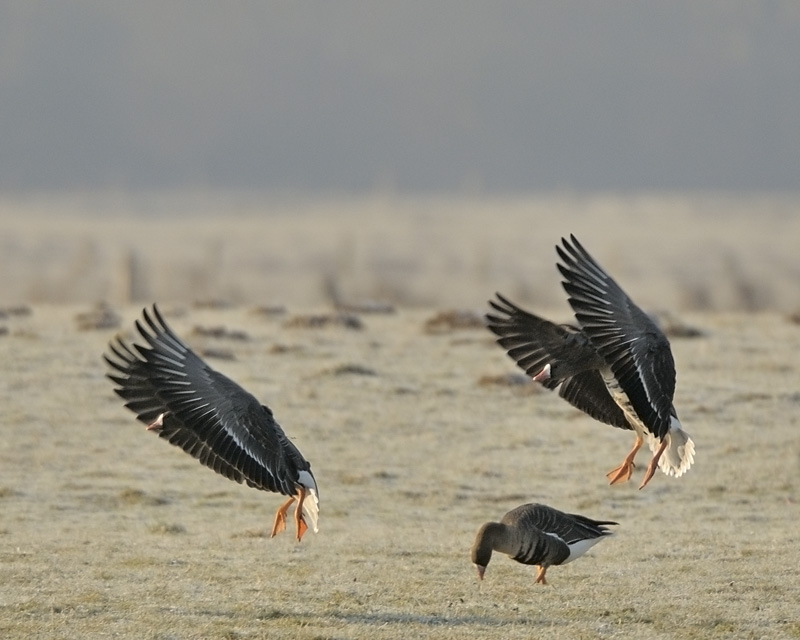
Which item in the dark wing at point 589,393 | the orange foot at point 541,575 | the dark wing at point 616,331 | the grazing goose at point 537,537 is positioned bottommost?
the orange foot at point 541,575

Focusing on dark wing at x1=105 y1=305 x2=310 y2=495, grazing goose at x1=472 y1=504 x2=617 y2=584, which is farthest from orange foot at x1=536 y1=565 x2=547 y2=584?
dark wing at x1=105 y1=305 x2=310 y2=495

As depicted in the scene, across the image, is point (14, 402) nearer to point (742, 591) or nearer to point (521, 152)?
point (742, 591)

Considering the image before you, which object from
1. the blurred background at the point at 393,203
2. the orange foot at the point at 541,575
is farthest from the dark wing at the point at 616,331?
the blurred background at the point at 393,203

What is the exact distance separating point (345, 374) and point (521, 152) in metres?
169

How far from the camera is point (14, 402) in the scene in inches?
798

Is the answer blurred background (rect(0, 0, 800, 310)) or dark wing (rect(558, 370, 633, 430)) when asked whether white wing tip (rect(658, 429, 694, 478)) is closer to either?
dark wing (rect(558, 370, 633, 430))

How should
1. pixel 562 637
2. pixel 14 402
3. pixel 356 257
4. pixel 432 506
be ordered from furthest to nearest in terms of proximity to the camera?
pixel 356 257 < pixel 14 402 < pixel 432 506 < pixel 562 637

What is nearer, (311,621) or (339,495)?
(311,621)

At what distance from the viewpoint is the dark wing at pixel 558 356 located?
1400 cm

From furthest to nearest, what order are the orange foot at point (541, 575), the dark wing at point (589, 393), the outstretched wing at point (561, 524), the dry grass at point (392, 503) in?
1. the dark wing at point (589, 393)
2. the orange foot at point (541, 575)
3. the outstretched wing at point (561, 524)
4. the dry grass at point (392, 503)

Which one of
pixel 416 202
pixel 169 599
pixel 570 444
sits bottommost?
pixel 169 599

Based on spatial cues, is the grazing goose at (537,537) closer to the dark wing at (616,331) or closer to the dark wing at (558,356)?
the dark wing at (616,331)

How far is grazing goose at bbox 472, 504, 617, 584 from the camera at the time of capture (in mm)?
11906

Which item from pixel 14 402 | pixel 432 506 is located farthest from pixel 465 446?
pixel 14 402
